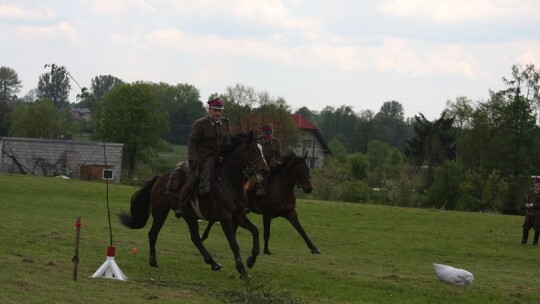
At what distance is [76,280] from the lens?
13.1m

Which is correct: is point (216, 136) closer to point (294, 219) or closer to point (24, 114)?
point (294, 219)

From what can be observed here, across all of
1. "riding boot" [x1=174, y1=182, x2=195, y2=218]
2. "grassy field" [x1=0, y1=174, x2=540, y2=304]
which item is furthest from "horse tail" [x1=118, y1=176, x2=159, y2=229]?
"riding boot" [x1=174, y1=182, x2=195, y2=218]

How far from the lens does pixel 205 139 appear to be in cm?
1581

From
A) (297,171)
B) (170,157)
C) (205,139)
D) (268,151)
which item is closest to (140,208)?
(205,139)

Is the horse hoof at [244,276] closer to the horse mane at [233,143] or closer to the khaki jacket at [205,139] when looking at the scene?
the horse mane at [233,143]

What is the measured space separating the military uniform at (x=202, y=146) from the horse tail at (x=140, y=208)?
1.87 meters

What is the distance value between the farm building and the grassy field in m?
48.6

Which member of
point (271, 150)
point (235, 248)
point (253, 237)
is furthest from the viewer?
point (271, 150)

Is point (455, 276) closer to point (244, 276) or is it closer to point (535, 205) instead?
point (244, 276)

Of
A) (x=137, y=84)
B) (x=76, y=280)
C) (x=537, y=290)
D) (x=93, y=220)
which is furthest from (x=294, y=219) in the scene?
(x=137, y=84)

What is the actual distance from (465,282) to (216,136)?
5.41 metres

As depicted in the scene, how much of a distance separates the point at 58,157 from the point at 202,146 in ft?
232

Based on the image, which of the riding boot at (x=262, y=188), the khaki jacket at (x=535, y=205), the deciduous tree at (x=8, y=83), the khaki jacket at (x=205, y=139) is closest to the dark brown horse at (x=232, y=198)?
the khaki jacket at (x=205, y=139)

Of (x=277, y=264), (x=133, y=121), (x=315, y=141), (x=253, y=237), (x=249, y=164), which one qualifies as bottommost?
(x=277, y=264)
